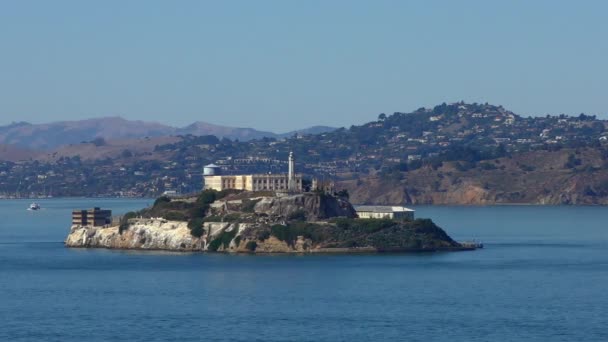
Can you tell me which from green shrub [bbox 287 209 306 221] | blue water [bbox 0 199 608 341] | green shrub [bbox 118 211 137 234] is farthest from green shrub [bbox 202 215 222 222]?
green shrub [bbox 118 211 137 234]

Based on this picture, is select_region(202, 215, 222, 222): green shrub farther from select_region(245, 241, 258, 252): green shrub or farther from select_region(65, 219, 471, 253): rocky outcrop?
select_region(245, 241, 258, 252): green shrub

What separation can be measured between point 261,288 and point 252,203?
37.2 m

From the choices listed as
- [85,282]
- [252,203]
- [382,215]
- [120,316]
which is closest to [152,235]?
[252,203]

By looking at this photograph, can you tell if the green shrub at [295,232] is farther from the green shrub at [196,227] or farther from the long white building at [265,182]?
the long white building at [265,182]

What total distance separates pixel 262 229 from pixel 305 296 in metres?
35.4

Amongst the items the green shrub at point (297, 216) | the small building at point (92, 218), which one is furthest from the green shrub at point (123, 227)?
the green shrub at point (297, 216)

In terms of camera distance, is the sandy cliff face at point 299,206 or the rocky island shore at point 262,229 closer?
the rocky island shore at point 262,229

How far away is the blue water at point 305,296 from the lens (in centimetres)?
7412

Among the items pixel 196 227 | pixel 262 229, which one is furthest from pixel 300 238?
pixel 196 227

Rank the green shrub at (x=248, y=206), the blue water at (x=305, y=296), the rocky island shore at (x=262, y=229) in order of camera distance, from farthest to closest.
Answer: the green shrub at (x=248, y=206), the rocky island shore at (x=262, y=229), the blue water at (x=305, y=296)

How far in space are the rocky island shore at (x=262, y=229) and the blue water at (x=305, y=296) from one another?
353cm

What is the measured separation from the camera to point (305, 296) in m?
89.4

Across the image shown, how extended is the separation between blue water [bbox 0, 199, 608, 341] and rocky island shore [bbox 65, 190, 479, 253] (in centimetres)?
353

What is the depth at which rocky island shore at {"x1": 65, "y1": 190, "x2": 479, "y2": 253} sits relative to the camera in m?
124
